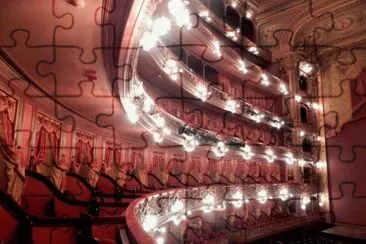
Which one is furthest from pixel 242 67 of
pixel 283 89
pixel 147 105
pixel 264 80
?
pixel 147 105

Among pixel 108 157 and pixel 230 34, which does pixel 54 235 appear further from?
pixel 230 34

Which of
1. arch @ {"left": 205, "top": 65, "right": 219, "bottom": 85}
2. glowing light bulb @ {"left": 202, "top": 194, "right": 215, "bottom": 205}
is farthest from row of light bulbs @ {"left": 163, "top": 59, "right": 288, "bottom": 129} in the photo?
glowing light bulb @ {"left": 202, "top": 194, "right": 215, "bottom": 205}

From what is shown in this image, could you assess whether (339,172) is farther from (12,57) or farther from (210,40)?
(12,57)

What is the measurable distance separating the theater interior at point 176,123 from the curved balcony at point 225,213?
0.07 metres

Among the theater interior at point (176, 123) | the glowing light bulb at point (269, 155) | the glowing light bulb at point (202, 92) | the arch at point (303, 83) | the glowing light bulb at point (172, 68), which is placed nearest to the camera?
the theater interior at point (176, 123)

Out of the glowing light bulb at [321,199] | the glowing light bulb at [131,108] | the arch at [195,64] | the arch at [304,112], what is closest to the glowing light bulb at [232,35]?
the arch at [195,64]

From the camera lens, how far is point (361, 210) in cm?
1580

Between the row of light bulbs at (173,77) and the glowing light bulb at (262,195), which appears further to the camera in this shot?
the glowing light bulb at (262,195)

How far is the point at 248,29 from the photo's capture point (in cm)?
1869

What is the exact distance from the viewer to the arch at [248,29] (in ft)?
60.8

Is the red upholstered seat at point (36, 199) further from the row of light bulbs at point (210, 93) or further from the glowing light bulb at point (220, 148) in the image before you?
the glowing light bulb at point (220, 148)

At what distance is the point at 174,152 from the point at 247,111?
446cm

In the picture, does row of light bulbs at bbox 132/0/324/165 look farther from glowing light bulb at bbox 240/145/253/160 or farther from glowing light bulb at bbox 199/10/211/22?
glowing light bulb at bbox 199/10/211/22

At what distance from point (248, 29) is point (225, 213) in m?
10.5
